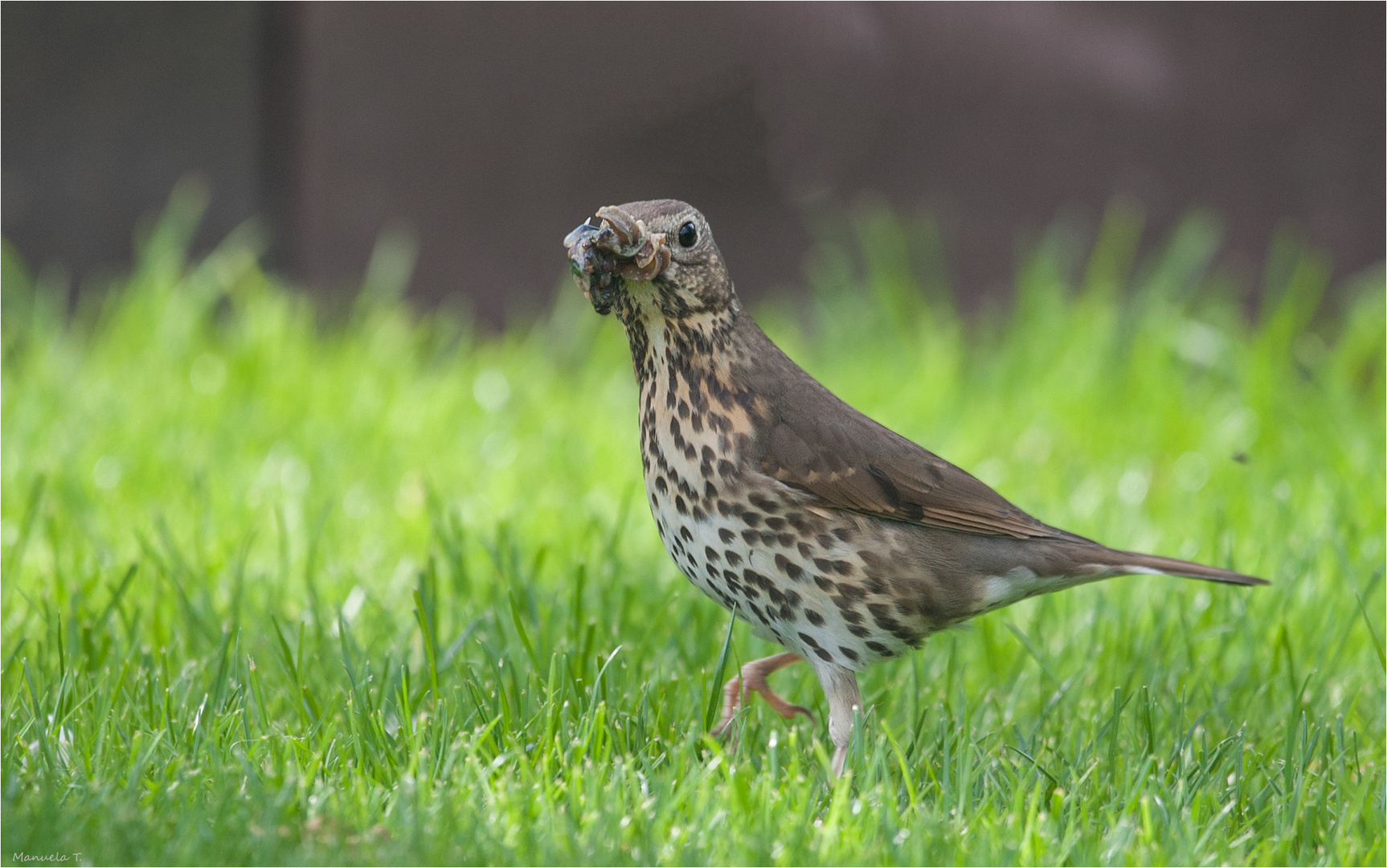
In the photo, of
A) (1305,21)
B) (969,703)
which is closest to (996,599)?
(969,703)

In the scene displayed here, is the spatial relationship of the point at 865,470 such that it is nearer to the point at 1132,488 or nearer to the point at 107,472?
the point at 1132,488

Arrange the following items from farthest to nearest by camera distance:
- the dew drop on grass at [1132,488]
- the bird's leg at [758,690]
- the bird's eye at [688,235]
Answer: the dew drop on grass at [1132,488]
the bird's leg at [758,690]
the bird's eye at [688,235]

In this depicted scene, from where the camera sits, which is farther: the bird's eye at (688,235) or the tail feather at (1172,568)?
the tail feather at (1172,568)

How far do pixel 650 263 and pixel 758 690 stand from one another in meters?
1.04

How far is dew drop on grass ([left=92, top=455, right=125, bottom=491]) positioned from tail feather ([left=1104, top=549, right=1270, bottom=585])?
3.33 metres

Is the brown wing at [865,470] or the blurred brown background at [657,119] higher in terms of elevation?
the blurred brown background at [657,119]

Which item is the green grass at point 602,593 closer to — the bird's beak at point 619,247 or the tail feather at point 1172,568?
the tail feather at point 1172,568

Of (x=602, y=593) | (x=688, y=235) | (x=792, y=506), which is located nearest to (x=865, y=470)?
(x=792, y=506)

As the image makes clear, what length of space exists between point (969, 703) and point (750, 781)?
2.83ft

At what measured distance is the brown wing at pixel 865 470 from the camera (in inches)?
110

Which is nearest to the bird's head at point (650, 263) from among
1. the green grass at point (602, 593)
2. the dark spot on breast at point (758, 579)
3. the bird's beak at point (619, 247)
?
the bird's beak at point (619, 247)

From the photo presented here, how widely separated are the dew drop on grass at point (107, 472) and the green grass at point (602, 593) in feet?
0.07

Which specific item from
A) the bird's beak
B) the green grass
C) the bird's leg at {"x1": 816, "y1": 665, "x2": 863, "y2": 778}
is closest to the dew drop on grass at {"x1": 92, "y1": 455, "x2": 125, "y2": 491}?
the green grass

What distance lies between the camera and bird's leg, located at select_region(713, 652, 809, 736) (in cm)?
297
